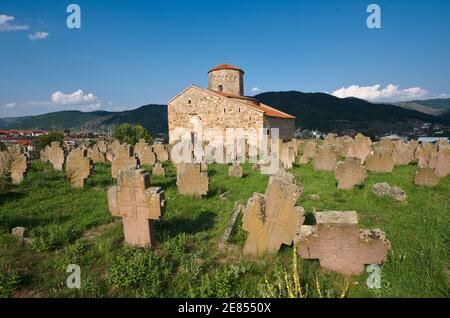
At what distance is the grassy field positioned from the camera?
12.5 feet

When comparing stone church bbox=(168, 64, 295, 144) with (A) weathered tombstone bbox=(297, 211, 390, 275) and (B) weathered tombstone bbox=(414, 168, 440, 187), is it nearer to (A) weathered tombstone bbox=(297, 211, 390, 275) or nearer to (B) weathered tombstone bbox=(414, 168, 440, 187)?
(B) weathered tombstone bbox=(414, 168, 440, 187)

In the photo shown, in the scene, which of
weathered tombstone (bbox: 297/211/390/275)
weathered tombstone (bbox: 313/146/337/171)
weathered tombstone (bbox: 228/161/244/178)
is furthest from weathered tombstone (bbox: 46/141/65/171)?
weathered tombstone (bbox: 297/211/390/275)

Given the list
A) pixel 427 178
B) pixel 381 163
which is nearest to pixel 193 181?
pixel 427 178

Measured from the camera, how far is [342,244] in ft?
14.1

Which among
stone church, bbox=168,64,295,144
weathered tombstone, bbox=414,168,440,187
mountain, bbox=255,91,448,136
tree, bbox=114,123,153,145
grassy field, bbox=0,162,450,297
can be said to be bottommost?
grassy field, bbox=0,162,450,297

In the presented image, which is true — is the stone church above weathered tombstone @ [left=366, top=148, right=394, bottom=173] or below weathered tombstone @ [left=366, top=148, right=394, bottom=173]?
above

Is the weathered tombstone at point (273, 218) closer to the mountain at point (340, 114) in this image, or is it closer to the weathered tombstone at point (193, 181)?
the weathered tombstone at point (193, 181)

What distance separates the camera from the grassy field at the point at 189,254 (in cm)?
381

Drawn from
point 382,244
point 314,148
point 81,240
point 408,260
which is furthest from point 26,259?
point 314,148

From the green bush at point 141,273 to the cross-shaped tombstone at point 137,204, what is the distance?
636mm

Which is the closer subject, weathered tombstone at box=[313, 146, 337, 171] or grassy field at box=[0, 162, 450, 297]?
grassy field at box=[0, 162, 450, 297]

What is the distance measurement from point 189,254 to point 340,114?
99998mm

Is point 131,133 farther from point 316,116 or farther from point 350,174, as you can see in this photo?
point 316,116
